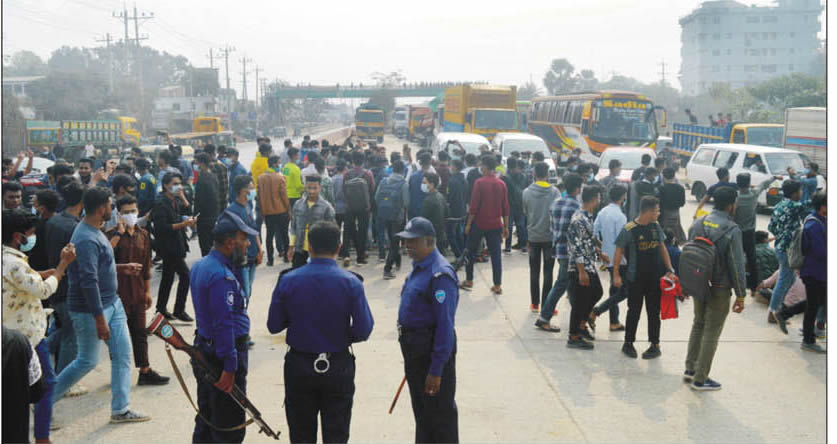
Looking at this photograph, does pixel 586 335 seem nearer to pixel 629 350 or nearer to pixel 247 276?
pixel 629 350

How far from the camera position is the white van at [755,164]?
17.5 m

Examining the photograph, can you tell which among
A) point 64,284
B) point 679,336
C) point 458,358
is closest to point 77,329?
point 64,284

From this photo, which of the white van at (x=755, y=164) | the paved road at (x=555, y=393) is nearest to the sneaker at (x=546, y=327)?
the paved road at (x=555, y=393)

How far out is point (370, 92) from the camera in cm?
11619

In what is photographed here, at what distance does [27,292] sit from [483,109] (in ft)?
92.5

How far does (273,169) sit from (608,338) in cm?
599

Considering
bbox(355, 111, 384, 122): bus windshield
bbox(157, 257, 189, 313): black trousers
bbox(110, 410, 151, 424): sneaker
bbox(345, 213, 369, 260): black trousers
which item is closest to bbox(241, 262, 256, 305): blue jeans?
Result: bbox(157, 257, 189, 313): black trousers

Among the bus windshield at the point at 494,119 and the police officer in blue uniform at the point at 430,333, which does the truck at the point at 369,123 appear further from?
the police officer in blue uniform at the point at 430,333

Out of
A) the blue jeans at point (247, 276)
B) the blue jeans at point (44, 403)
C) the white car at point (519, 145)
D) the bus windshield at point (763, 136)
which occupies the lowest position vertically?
the blue jeans at point (44, 403)

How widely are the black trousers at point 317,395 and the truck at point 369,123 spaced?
161 ft

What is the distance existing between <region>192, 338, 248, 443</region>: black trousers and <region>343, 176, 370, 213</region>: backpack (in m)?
6.44

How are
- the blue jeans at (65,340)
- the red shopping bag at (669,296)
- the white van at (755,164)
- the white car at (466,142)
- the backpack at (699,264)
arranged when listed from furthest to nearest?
the white car at (466,142)
the white van at (755,164)
the red shopping bag at (669,296)
the backpack at (699,264)
the blue jeans at (65,340)

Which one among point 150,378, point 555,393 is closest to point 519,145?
point 555,393

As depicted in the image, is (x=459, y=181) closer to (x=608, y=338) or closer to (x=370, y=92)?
(x=608, y=338)
